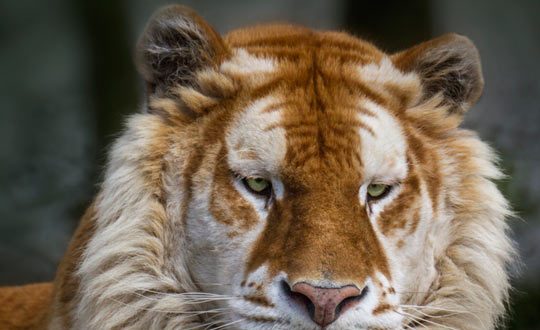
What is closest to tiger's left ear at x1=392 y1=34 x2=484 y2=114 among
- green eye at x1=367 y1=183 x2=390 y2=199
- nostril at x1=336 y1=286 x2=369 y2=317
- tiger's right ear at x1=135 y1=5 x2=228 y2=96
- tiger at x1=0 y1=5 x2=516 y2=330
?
tiger at x1=0 y1=5 x2=516 y2=330

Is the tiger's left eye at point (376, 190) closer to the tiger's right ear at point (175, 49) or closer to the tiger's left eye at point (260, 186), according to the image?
the tiger's left eye at point (260, 186)

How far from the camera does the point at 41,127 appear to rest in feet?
35.0

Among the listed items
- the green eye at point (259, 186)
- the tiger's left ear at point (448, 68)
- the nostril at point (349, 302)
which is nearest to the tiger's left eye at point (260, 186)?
the green eye at point (259, 186)

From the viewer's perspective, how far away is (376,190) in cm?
423

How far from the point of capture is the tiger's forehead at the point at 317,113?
4.15m

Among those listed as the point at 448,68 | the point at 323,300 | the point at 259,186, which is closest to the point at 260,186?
the point at 259,186

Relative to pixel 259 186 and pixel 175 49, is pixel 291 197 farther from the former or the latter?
pixel 175 49

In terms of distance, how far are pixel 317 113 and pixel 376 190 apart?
38 centimetres

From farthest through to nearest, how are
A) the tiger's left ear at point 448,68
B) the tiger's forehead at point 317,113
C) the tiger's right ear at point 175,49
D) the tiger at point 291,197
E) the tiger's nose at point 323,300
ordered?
the tiger's left ear at point 448,68
the tiger's right ear at point 175,49
the tiger's forehead at point 317,113
the tiger at point 291,197
the tiger's nose at point 323,300

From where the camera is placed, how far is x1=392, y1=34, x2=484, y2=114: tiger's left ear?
4531mm

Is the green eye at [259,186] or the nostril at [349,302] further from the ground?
the green eye at [259,186]

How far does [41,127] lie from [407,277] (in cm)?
704

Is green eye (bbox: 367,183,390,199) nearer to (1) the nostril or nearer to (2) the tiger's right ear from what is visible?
(1) the nostril

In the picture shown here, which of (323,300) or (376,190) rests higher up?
(376,190)
